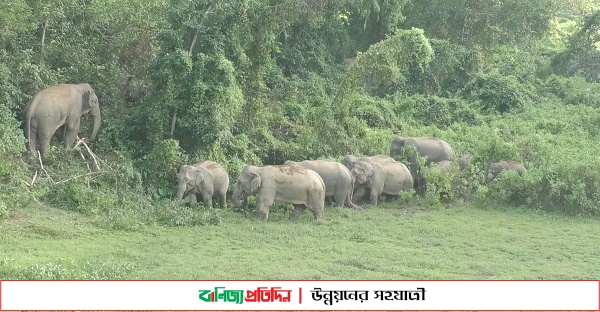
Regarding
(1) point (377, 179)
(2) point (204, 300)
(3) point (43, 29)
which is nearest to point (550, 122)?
(1) point (377, 179)

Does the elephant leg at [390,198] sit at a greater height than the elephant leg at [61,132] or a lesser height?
lesser

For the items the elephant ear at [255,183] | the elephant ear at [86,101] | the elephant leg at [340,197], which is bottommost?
the elephant leg at [340,197]

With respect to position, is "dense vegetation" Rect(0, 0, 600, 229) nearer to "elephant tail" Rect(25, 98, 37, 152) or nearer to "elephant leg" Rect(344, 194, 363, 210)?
"elephant tail" Rect(25, 98, 37, 152)

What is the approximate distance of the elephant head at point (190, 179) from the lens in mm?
14367

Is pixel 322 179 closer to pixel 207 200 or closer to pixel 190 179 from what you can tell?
pixel 207 200

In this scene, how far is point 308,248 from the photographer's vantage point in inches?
466

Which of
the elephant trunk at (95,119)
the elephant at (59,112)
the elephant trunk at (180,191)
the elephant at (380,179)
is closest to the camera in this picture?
the elephant trunk at (180,191)

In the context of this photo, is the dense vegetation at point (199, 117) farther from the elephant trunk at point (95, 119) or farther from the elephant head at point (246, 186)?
the elephant head at point (246, 186)

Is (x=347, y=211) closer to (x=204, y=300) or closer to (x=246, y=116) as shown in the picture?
(x=246, y=116)

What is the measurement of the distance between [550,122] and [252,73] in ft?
28.0

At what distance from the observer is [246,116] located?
59.5 ft

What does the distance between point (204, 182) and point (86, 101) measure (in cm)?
288

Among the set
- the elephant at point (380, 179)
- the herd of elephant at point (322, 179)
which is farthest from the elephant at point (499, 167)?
the elephant at point (380, 179)

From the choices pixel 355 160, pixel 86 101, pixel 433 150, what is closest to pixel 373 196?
pixel 355 160
